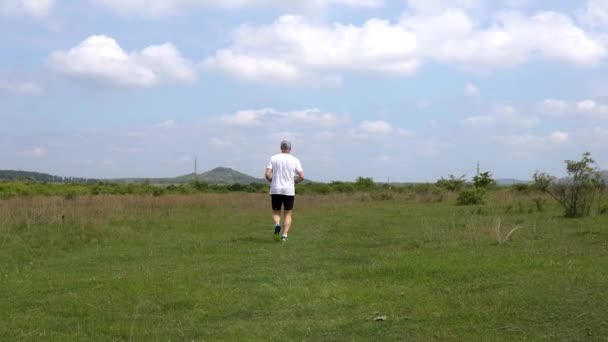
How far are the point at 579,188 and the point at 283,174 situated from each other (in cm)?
910

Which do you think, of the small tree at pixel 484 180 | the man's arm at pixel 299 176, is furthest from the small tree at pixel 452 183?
the man's arm at pixel 299 176

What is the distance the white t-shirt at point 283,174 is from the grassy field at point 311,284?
3.42 feet

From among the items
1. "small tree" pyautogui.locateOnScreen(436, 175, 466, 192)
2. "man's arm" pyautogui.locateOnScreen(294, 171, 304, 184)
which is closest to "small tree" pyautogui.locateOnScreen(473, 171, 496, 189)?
"small tree" pyautogui.locateOnScreen(436, 175, 466, 192)

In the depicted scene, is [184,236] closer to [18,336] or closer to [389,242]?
[389,242]

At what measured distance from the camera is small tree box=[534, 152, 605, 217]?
55.5 feet

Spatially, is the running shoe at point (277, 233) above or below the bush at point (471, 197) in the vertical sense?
below

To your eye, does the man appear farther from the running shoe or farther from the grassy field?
the grassy field

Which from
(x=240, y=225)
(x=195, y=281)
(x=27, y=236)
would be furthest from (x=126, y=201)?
(x=195, y=281)

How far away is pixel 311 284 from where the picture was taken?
25.8 ft

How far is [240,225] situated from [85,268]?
7380 millimetres

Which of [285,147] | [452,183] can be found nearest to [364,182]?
[452,183]

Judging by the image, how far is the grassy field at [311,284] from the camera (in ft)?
18.9

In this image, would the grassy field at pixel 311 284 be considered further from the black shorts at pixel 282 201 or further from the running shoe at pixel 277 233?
the black shorts at pixel 282 201

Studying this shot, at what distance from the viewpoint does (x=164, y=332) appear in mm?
5824
